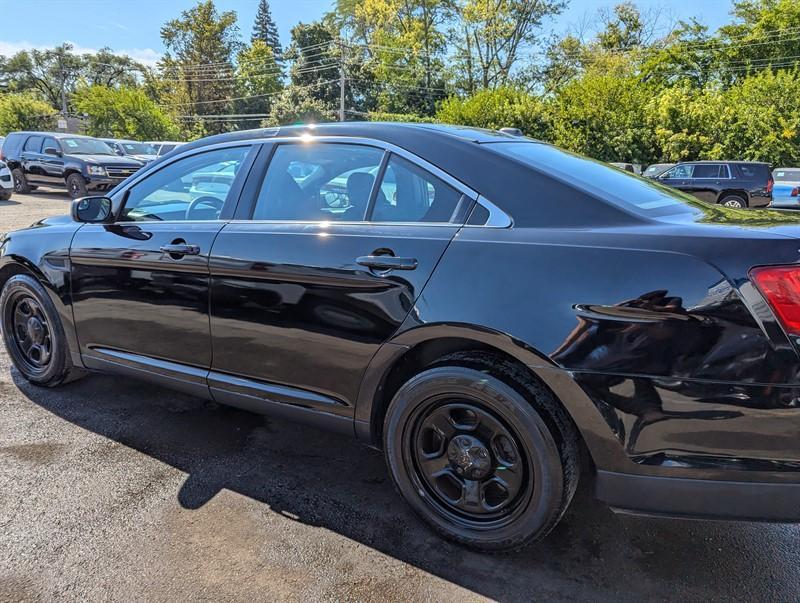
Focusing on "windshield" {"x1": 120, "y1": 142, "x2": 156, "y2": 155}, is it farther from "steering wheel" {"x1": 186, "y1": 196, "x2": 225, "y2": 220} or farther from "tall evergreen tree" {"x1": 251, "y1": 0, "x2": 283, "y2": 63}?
"tall evergreen tree" {"x1": 251, "y1": 0, "x2": 283, "y2": 63}

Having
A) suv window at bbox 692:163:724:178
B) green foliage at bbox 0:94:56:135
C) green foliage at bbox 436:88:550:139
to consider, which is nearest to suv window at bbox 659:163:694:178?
suv window at bbox 692:163:724:178

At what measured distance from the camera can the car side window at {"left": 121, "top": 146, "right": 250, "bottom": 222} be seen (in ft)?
9.87

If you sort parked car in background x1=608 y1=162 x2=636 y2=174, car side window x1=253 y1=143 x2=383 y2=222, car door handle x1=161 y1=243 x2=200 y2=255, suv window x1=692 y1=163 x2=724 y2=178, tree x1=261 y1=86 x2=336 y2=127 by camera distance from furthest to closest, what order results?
1. tree x1=261 y1=86 x2=336 y2=127
2. suv window x1=692 y1=163 x2=724 y2=178
3. parked car in background x1=608 y1=162 x2=636 y2=174
4. car door handle x1=161 y1=243 x2=200 y2=255
5. car side window x1=253 y1=143 x2=383 y2=222

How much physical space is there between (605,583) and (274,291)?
179 cm

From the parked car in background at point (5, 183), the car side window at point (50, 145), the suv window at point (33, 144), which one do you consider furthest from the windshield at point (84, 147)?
the parked car in background at point (5, 183)

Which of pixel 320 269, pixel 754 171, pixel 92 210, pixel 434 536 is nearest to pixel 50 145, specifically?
pixel 92 210

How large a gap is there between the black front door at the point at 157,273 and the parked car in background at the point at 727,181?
1623cm

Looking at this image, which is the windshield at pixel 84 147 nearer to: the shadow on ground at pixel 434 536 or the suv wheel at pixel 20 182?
the suv wheel at pixel 20 182

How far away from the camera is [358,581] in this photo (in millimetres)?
2133

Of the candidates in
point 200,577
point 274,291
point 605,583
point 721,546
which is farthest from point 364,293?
point 721,546

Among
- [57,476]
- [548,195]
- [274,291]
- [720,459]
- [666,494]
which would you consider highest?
[548,195]

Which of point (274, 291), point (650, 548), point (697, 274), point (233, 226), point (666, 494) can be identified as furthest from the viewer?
point (233, 226)

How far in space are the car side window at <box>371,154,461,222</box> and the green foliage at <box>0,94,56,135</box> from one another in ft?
164

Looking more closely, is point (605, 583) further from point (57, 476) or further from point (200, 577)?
point (57, 476)
